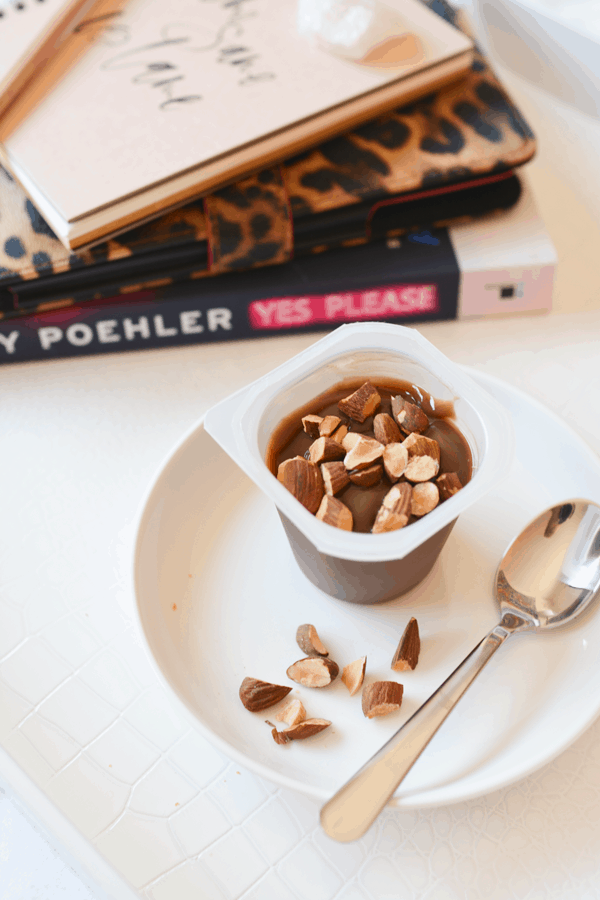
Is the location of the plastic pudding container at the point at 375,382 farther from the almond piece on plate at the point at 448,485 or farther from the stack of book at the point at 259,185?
the stack of book at the point at 259,185

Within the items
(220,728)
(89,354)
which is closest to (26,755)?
(220,728)

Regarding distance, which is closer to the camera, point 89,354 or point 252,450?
point 252,450

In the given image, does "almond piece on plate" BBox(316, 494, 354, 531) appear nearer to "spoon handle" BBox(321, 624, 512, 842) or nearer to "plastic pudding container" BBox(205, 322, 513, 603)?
"plastic pudding container" BBox(205, 322, 513, 603)

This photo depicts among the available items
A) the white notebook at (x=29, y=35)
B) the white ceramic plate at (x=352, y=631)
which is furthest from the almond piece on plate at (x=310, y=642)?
the white notebook at (x=29, y=35)

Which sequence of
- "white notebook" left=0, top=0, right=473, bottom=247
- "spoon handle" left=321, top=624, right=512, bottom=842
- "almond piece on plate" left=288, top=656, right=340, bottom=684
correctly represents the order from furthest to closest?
"white notebook" left=0, top=0, right=473, bottom=247, "almond piece on plate" left=288, top=656, right=340, bottom=684, "spoon handle" left=321, top=624, right=512, bottom=842

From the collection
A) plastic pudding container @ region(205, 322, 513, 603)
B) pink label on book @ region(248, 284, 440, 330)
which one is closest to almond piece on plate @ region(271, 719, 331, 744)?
plastic pudding container @ region(205, 322, 513, 603)

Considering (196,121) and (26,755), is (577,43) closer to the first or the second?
(196,121)
